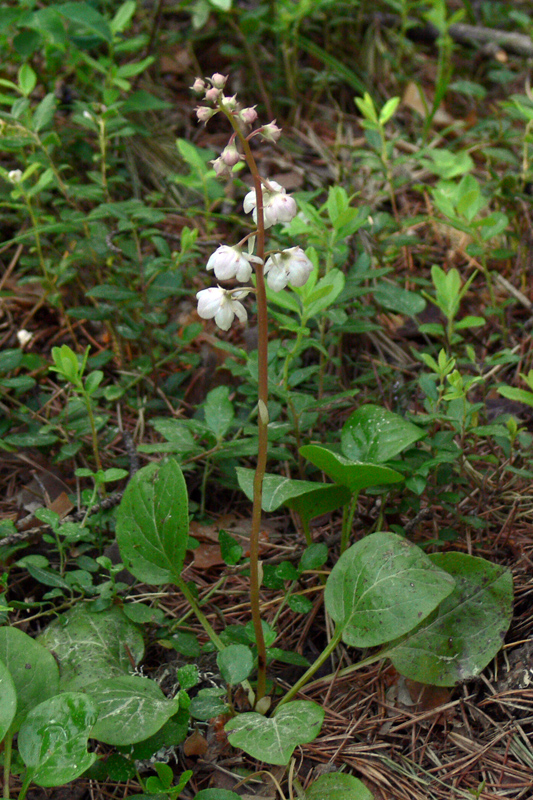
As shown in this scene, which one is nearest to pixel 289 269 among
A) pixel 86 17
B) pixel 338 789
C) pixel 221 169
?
pixel 221 169

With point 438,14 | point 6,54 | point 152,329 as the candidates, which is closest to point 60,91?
point 6,54

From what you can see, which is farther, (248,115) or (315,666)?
(315,666)

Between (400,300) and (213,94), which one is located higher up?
(213,94)

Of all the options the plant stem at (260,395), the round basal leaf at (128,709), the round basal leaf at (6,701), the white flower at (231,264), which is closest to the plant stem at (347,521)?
the plant stem at (260,395)

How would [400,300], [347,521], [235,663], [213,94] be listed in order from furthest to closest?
[400,300], [347,521], [235,663], [213,94]

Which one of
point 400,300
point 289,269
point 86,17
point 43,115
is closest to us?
point 289,269

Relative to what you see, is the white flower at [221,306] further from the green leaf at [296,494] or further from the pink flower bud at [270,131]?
the green leaf at [296,494]

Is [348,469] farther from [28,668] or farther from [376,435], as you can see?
[28,668]
